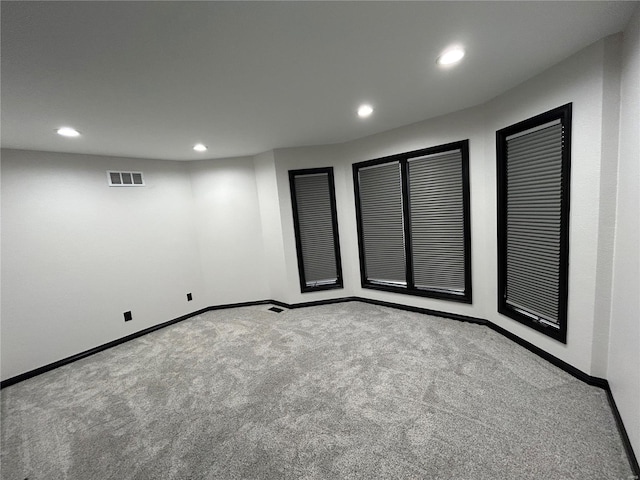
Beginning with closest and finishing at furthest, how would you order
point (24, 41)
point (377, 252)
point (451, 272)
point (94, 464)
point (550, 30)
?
1. point (24, 41)
2. point (550, 30)
3. point (94, 464)
4. point (451, 272)
5. point (377, 252)

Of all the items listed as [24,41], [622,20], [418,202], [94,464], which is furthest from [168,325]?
[622,20]

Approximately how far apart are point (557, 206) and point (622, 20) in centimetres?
122

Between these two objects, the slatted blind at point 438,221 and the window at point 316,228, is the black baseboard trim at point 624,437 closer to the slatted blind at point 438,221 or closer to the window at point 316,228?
the slatted blind at point 438,221

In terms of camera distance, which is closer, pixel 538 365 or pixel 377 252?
pixel 538 365

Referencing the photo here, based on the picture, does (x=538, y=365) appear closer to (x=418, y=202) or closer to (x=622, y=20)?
(x=418, y=202)

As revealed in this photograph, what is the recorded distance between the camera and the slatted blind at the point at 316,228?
13.4 feet

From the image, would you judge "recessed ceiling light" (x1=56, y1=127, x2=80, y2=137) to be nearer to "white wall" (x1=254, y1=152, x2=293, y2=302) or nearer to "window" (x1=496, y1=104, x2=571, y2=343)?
"white wall" (x1=254, y1=152, x2=293, y2=302)

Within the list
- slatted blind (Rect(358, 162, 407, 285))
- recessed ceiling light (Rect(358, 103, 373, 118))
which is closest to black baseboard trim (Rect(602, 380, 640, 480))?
slatted blind (Rect(358, 162, 407, 285))

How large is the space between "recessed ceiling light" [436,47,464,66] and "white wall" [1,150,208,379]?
3.94m

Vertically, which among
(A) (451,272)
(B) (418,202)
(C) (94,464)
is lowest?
(C) (94,464)

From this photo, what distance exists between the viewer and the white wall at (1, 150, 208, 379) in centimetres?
280

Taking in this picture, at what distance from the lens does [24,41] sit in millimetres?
1250

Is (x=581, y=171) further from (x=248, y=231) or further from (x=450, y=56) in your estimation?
(x=248, y=231)

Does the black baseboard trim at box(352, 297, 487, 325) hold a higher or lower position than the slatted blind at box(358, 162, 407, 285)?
lower
